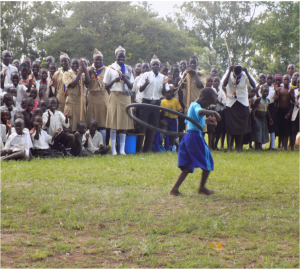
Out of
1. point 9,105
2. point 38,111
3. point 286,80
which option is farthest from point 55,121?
point 286,80

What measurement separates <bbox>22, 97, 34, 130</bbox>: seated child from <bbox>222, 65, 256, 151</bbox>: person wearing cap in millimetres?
4917

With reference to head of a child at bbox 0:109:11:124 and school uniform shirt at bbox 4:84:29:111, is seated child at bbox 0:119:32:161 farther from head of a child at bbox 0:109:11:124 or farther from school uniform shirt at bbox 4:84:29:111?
school uniform shirt at bbox 4:84:29:111

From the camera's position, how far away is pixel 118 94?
10.6m

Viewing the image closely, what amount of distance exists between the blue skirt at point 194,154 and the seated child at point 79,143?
174 inches

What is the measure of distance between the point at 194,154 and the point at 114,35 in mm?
30180

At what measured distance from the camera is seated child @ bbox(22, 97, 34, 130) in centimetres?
957

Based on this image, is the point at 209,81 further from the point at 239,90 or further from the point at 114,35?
the point at 114,35

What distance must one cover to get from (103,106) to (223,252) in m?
7.52

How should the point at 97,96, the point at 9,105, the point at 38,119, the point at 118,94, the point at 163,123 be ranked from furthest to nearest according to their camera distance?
the point at 163,123 → the point at 97,96 → the point at 118,94 → the point at 9,105 → the point at 38,119

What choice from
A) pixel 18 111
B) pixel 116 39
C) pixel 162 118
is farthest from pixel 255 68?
pixel 18 111

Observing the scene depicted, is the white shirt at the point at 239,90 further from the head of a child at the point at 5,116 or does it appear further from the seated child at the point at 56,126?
A: the head of a child at the point at 5,116

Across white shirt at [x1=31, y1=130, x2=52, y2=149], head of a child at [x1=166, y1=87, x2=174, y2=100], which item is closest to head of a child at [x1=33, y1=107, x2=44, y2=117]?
white shirt at [x1=31, y1=130, x2=52, y2=149]

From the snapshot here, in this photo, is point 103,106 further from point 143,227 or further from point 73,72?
point 143,227

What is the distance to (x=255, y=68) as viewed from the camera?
1650 inches
